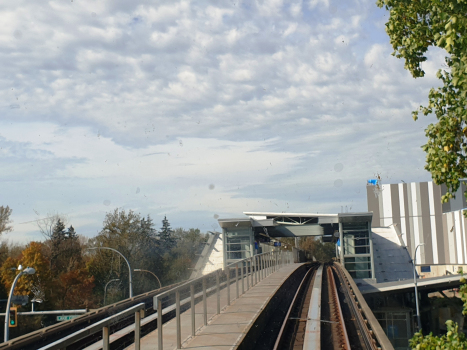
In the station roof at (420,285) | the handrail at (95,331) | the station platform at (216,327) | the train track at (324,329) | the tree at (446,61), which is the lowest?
the station roof at (420,285)

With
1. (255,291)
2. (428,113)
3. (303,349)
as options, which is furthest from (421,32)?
(255,291)

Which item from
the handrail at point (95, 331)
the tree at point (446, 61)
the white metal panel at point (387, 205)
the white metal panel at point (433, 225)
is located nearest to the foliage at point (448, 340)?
the tree at point (446, 61)

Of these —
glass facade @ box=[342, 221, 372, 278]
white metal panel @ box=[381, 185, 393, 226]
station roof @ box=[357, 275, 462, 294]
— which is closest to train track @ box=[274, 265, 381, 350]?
station roof @ box=[357, 275, 462, 294]

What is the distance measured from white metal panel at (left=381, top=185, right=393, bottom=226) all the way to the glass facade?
34.2 metres

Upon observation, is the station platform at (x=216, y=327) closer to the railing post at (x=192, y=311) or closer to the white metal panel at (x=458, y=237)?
the railing post at (x=192, y=311)

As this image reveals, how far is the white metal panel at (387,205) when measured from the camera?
83750 millimetres

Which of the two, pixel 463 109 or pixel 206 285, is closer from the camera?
pixel 463 109

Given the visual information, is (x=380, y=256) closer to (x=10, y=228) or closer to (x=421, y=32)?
(x=10, y=228)

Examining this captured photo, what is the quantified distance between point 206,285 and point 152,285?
45851 millimetres

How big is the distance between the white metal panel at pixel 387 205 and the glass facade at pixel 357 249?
3423 centimetres

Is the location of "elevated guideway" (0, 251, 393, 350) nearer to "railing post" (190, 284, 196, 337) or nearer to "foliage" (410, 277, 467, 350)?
"railing post" (190, 284, 196, 337)

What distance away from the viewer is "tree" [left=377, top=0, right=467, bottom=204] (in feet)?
16.1

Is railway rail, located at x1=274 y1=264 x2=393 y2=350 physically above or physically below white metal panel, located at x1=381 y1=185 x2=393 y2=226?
below

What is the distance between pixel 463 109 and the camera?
5.33m
